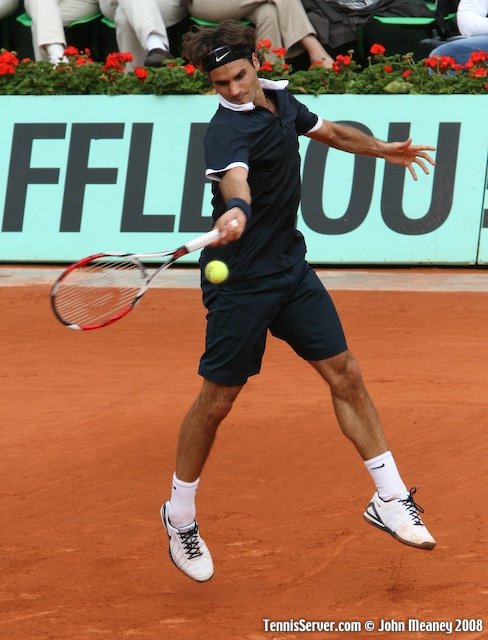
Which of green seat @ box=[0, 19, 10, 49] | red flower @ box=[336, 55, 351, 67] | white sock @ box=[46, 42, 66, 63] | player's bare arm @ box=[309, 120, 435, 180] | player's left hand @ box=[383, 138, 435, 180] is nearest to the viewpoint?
player's bare arm @ box=[309, 120, 435, 180]

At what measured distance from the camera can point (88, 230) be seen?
10398 millimetres

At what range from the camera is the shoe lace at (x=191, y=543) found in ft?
15.7

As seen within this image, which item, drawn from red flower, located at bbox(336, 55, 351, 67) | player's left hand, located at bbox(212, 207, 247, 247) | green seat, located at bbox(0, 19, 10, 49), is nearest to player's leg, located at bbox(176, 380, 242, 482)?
player's left hand, located at bbox(212, 207, 247, 247)

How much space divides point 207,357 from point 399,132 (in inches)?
233

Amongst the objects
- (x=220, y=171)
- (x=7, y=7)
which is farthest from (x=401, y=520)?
(x=7, y=7)

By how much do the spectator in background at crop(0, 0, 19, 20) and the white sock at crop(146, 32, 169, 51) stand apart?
2.18 metres

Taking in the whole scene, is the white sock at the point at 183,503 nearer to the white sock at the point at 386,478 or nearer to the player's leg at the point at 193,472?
the player's leg at the point at 193,472

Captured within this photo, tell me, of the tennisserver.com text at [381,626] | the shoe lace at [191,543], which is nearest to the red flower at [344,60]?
the shoe lace at [191,543]

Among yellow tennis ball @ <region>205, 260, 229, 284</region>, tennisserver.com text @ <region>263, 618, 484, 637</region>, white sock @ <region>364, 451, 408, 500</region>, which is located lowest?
tennisserver.com text @ <region>263, 618, 484, 637</region>

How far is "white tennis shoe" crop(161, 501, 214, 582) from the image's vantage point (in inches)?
186

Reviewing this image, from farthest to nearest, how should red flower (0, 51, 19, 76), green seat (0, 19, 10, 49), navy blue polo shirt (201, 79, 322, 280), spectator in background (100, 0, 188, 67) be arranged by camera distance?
green seat (0, 19, 10, 49)
spectator in background (100, 0, 188, 67)
red flower (0, 51, 19, 76)
navy blue polo shirt (201, 79, 322, 280)

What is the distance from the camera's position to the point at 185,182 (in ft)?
34.0

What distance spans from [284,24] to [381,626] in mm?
8328

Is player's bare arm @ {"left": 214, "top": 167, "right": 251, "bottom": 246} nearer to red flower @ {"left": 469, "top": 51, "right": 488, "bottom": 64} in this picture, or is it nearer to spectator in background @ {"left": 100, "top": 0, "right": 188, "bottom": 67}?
red flower @ {"left": 469, "top": 51, "right": 488, "bottom": 64}
